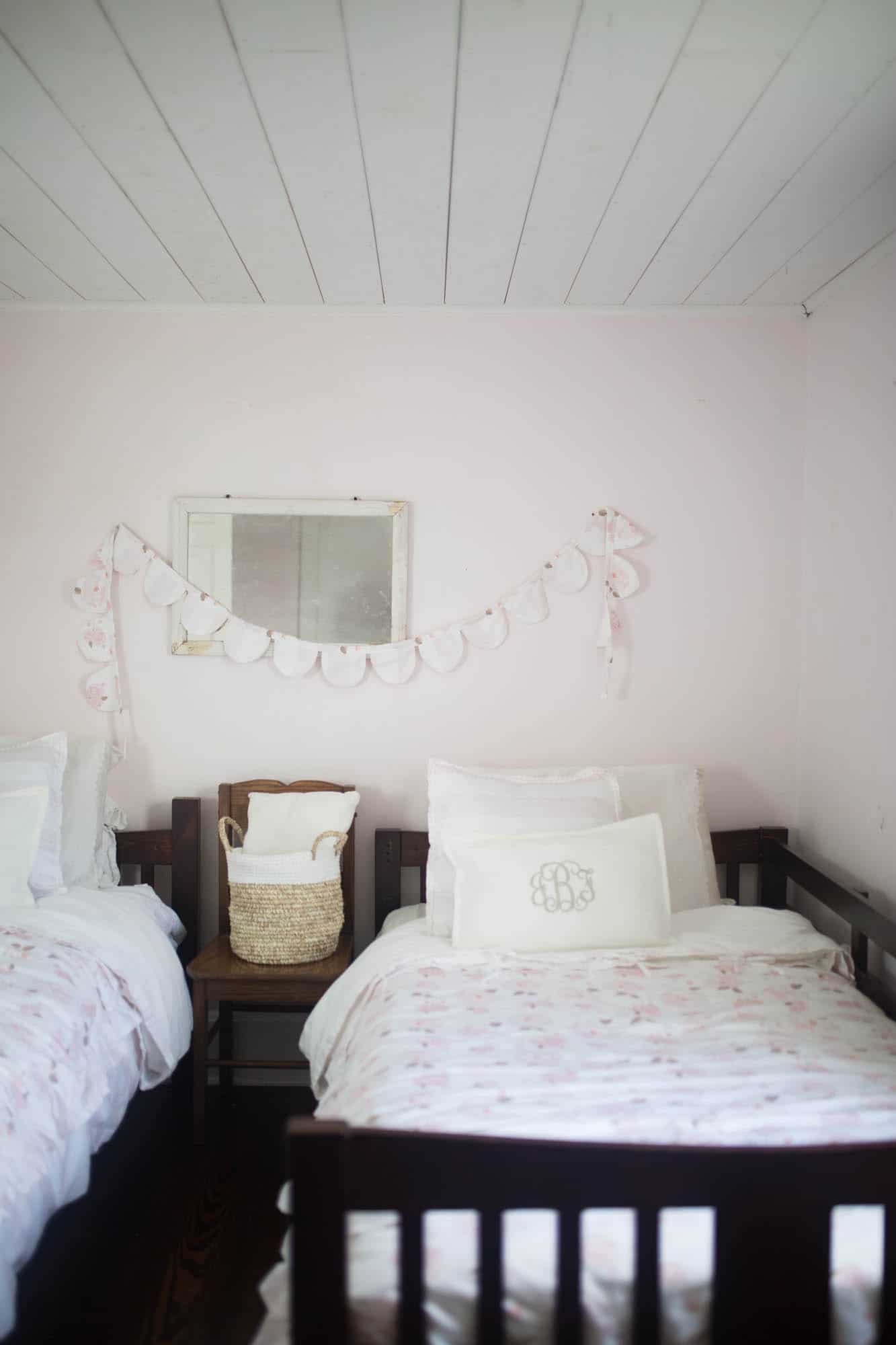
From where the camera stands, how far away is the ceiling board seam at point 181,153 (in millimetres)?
1470

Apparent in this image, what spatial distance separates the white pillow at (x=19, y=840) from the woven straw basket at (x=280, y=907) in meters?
0.49

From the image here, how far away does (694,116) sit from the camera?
168 centimetres

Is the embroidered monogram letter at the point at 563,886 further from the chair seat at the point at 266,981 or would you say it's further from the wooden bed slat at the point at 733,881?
the wooden bed slat at the point at 733,881

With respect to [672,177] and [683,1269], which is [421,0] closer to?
[672,177]

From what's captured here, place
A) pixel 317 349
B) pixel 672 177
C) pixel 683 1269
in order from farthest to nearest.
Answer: pixel 317 349 < pixel 672 177 < pixel 683 1269

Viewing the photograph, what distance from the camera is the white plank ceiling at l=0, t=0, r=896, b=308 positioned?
1.46 m

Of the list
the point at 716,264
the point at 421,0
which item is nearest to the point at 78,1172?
the point at 421,0

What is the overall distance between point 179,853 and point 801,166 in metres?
2.33

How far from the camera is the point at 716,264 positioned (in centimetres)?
239

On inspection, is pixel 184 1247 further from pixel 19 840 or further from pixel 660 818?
pixel 660 818

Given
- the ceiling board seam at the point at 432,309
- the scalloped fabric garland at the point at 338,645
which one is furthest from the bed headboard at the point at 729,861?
the ceiling board seam at the point at 432,309

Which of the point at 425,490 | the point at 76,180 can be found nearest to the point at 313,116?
the point at 76,180

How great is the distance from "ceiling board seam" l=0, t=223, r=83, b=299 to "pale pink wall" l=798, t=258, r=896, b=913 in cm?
214

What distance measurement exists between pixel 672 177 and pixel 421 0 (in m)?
0.74
